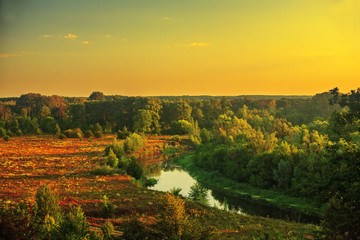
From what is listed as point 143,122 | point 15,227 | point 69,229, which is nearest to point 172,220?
point 69,229

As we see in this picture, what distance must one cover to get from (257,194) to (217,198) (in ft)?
18.5

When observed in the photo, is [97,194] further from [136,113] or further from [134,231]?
[136,113]

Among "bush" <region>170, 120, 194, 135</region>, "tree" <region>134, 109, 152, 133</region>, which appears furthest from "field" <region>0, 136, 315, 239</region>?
"bush" <region>170, 120, 194, 135</region>

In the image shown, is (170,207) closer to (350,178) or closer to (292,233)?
(350,178)

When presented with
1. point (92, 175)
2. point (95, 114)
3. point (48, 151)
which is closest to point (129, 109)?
point (95, 114)

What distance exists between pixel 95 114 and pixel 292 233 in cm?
10898

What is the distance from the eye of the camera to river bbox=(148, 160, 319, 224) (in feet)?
107

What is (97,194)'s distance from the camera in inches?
1128

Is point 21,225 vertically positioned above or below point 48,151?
above

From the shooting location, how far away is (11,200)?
77.2ft

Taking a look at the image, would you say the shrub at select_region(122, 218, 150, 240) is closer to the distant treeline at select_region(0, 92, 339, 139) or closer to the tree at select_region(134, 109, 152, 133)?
the distant treeline at select_region(0, 92, 339, 139)

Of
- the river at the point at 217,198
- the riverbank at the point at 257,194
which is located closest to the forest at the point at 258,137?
the riverbank at the point at 257,194

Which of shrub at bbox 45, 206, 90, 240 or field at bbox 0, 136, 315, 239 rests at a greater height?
shrub at bbox 45, 206, 90, 240

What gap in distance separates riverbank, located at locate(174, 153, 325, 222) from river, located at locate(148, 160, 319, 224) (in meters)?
0.75
